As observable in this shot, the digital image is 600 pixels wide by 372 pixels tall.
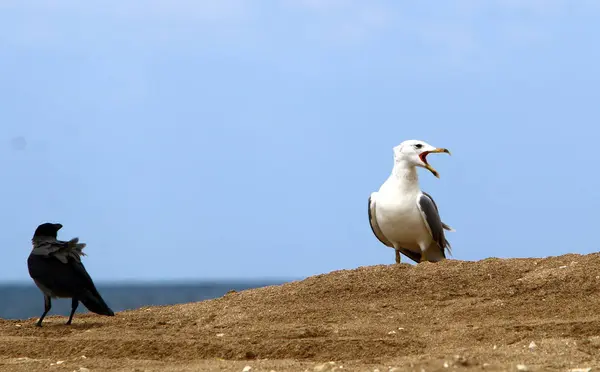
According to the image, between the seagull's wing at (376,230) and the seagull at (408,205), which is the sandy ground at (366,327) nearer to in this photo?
the seagull at (408,205)

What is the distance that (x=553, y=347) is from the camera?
7926 mm

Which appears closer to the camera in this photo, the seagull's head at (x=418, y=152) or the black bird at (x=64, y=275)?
the black bird at (x=64, y=275)

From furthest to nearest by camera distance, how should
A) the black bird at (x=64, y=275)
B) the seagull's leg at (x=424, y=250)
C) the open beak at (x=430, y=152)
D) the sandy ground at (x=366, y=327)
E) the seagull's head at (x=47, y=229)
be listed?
1. the seagull's leg at (x=424, y=250)
2. the open beak at (x=430, y=152)
3. the seagull's head at (x=47, y=229)
4. the black bird at (x=64, y=275)
5. the sandy ground at (x=366, y=327)

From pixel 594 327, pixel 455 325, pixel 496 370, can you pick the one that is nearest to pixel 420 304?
pixel 455 325

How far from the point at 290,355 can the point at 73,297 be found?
121 inches

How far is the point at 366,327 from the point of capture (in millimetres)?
9578

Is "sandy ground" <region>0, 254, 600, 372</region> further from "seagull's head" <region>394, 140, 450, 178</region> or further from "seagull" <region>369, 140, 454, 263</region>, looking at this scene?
"seagull's head" <region>394, 140, 450, 178</region>

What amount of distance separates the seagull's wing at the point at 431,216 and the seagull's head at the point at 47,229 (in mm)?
4737

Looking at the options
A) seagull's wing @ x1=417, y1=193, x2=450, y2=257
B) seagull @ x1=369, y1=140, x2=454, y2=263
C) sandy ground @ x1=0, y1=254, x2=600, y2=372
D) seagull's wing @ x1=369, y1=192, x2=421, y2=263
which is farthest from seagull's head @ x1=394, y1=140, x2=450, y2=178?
sandy ground @ x1=0, y1=254, x2=600, y2=372

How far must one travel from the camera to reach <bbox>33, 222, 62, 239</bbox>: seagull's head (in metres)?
11.1

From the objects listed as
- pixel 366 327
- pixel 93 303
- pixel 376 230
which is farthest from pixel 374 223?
pixel 93 303

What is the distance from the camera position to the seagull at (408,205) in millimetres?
13266

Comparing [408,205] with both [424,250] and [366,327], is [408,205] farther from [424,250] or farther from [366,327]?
[366,327]

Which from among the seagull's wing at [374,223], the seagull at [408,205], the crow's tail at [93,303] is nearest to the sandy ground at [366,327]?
the crow's tail at [93,303]
